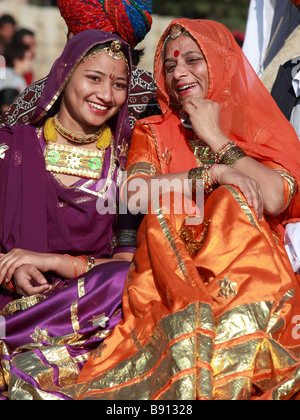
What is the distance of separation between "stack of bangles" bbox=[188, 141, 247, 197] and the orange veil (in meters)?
0.12

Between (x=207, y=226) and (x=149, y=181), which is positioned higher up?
(x=149, y=181)

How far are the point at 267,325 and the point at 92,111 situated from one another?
1552 millimetres

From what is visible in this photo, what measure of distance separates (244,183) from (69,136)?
1.08 m

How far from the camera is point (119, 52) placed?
12.6 ft

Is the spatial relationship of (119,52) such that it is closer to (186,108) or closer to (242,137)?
(186,108)

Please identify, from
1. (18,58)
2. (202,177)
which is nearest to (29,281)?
(202,177)

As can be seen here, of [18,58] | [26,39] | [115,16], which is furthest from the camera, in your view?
[26,39]

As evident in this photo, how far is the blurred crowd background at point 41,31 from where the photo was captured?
8.97 meters

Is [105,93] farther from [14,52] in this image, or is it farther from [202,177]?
[14,52]

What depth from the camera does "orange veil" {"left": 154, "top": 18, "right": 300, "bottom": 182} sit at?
365 centimetres

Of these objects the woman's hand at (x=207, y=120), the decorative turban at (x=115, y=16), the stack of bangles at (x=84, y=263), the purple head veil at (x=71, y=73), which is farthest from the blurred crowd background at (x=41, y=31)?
the stack of bangles at (x=84, y=263)

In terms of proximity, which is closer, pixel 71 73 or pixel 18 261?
pixel 18 261

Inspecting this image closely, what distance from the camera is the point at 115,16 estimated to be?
4.42 metres

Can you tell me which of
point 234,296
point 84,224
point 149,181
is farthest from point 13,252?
point 234,296
